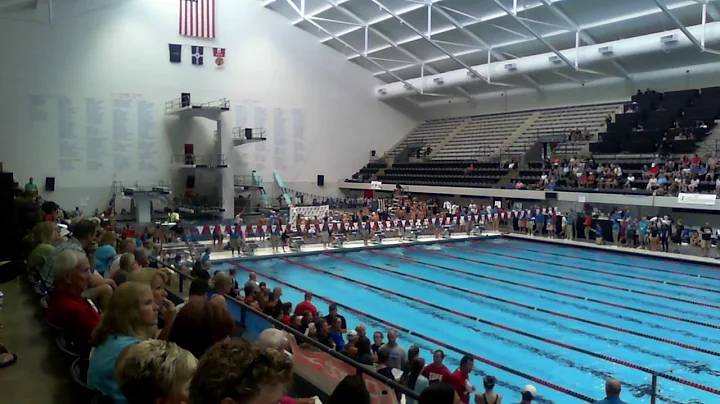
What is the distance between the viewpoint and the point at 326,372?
11.3 ft

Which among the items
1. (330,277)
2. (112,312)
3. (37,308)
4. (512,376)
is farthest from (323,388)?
(330,277)

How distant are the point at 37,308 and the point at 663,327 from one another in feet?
29.1

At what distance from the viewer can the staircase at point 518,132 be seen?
27062mm

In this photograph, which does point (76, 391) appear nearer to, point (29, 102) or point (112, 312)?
point (112, 312)

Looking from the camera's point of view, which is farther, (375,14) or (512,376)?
(375,14)

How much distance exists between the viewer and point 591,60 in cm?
2134

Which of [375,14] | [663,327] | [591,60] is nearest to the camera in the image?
[663,327]

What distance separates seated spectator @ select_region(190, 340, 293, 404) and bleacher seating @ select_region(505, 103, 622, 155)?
24260 millimetres

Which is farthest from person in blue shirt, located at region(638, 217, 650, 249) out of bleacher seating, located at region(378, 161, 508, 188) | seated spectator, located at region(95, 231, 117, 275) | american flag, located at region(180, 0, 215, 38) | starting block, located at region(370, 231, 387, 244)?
american flag, located at region(180, 0, 215, 38)

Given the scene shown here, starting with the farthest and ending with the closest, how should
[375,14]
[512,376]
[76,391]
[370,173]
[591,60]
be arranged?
[370,173], [375,14], [591,60], [512,376], [76,391]

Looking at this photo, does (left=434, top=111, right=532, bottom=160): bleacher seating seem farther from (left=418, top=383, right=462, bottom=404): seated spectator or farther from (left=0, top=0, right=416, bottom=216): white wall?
(left=418, top=383, right=462, bottom=404): seated spectator

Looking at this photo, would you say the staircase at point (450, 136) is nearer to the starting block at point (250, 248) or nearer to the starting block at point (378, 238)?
the starting block at point (378, 238)

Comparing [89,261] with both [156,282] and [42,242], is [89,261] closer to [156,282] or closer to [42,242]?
[42,242]

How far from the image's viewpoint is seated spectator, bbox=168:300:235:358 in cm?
260
